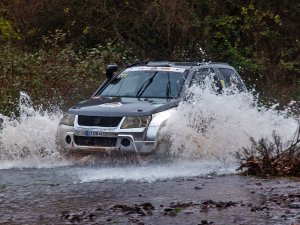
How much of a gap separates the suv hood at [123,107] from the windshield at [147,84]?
33 centimetres

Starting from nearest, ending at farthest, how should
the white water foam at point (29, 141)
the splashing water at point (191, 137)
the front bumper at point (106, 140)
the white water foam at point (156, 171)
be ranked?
the white water foam at point (156, 171) < the splashing water at point (191, 137) < the front bumper at point (106, 140) < the white water foam at point (29, 141)

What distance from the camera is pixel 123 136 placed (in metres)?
12.1

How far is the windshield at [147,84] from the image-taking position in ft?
44.3

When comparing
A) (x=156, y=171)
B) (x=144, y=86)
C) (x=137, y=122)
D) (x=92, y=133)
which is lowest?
(x=156, y=171)

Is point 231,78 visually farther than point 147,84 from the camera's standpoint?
Yes

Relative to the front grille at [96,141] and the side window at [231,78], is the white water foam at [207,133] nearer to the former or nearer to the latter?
the front grille at [96,141]

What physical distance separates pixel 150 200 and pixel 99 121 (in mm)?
3566

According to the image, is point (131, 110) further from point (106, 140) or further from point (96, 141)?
point (96, 141)

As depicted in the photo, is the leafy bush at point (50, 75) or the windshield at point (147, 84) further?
the leafy bush at point (50, 75)

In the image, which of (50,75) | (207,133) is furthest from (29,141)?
(50,75)

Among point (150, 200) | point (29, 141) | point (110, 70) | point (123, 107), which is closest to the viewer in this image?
point (150, 200)

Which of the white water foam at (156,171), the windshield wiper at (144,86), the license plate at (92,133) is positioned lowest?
the white water foam at (156,171)

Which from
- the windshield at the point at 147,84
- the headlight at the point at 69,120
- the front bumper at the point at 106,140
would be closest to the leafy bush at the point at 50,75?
the windshield at the point at 147,84

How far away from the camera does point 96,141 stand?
12.4 m
